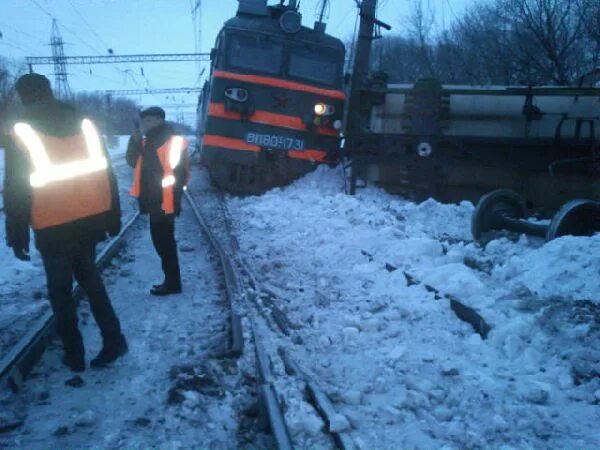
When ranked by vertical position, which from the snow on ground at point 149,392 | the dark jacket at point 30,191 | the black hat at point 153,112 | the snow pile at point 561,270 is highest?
the black hat at point 153,112

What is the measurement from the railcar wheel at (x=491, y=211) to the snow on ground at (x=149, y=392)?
3835 mm

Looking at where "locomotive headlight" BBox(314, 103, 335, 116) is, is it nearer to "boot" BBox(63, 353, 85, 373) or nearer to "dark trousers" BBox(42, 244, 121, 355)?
"dark trousers" BBox(42, 244, 121, 355)

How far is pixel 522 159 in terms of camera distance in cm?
970

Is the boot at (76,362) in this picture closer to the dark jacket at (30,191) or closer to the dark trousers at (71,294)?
the dark trousers at (71,294)

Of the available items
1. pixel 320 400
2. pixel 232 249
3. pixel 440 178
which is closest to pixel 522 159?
pixel 440 178

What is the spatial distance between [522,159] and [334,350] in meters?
7.15

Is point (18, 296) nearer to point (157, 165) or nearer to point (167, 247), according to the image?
point (167, 247)

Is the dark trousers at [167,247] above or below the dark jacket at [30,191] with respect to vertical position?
below

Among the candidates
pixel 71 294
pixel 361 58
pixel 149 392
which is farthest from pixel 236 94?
pixel 149 392

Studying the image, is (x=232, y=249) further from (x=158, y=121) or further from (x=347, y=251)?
(x=158, y=121)

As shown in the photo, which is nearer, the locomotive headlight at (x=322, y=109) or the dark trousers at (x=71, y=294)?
the dark trousers at (x=71, y=294)

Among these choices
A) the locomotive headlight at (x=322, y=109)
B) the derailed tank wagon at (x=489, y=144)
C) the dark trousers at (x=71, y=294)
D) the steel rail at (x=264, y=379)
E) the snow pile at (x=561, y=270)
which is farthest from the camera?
the locomotive headlight at (x=322, y=109)

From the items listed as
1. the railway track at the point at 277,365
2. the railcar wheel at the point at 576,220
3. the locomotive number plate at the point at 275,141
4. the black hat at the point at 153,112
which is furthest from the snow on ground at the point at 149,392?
the locomotive number plate at the point at 275,141

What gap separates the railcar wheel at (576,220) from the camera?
5852mm
